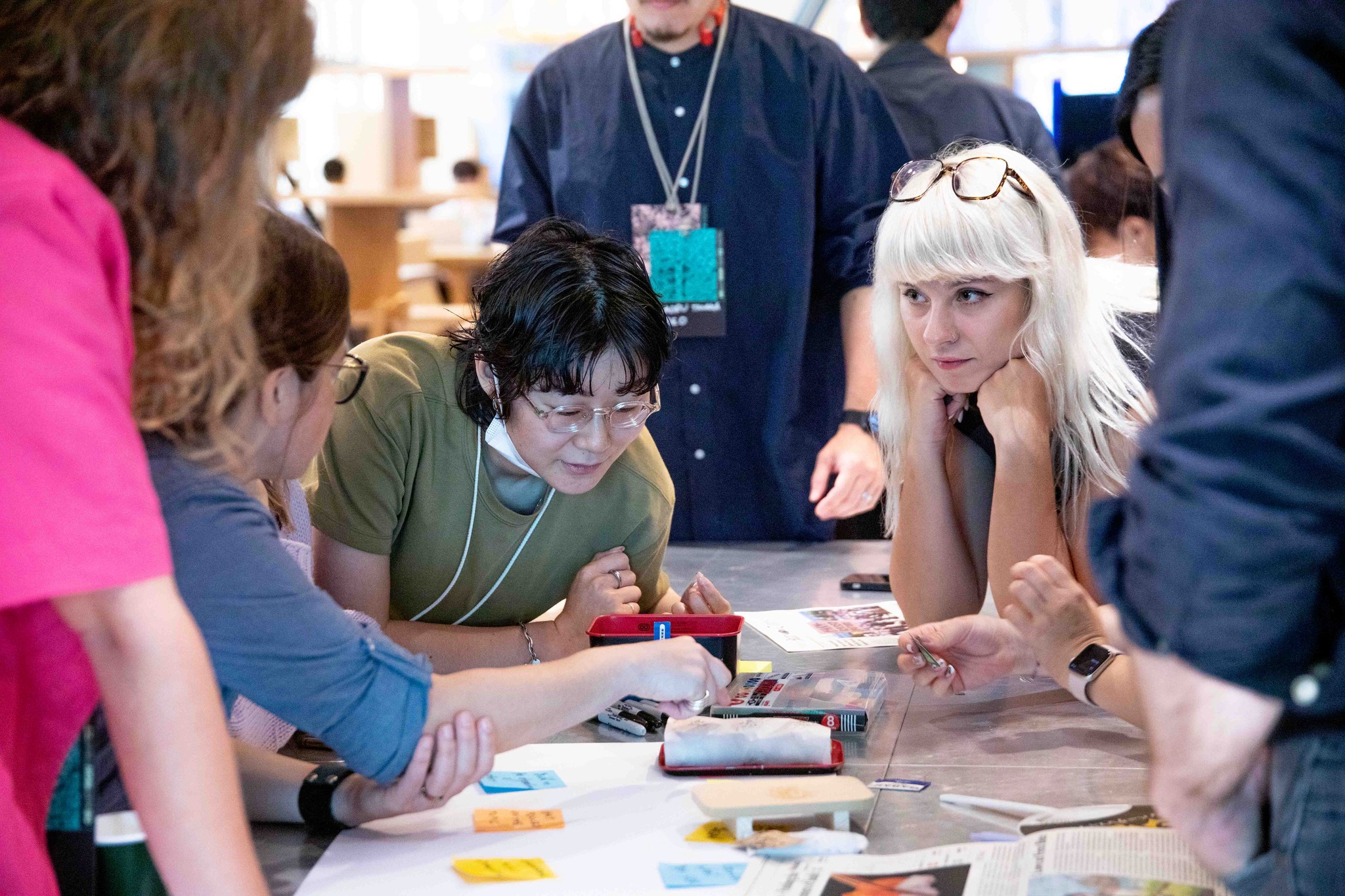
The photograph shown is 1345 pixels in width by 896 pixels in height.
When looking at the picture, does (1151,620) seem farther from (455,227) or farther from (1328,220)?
(455,227)

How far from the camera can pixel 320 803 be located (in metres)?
1.20

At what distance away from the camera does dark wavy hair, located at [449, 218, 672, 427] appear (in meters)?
1.62

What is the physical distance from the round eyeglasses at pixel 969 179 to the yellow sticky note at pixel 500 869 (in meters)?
1.14

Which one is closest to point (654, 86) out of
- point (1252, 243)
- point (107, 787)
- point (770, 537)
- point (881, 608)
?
point (770, 537)

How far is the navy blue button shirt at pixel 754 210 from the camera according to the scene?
266 cm

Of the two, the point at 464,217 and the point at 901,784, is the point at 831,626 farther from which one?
the point at 464,217

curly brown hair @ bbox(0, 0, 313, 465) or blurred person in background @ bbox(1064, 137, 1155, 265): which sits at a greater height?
curly brown hair @ bbox(0, 0, 313, 465)

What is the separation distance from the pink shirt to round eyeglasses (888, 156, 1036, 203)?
4.26 feet

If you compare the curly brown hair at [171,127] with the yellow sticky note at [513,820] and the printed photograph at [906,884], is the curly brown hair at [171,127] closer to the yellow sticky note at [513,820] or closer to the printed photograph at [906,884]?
the yellow sticky note at [513,820]

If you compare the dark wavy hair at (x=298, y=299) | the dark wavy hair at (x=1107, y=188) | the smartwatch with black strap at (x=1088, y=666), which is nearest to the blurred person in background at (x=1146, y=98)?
the smartwatch with black strap at (x=1088, y=666)

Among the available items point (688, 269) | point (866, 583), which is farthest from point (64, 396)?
point (688, 269)

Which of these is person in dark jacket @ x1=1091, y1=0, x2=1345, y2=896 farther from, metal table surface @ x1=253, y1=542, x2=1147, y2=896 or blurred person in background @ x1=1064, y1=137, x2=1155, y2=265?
blurred person in background @ x1=1064, y1=137, x2=1155, y2=265

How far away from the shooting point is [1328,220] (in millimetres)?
629

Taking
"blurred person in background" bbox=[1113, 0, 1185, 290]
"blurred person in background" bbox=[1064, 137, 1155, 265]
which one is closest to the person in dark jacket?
"blurred person in background" bbox=[1113, 0, 1185, 290]
